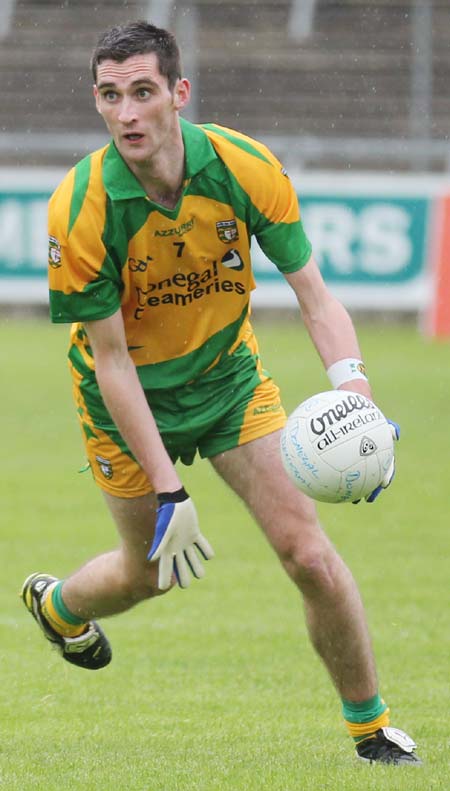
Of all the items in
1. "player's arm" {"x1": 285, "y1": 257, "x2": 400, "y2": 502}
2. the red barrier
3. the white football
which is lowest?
the red barrier

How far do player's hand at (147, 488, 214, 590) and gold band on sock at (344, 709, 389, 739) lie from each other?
28.8 inches

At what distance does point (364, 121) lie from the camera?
22.8 metres

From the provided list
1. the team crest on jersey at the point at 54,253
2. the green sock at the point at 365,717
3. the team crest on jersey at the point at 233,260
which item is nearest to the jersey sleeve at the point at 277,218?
the team crest on jersey at the point at 233,260

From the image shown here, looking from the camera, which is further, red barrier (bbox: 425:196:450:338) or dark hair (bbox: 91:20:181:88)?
red barrier (bbox: 425:196:450:338)

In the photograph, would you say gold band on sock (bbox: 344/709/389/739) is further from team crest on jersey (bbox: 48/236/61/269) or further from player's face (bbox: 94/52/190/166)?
player's face (bbox: 94/52/190/166)

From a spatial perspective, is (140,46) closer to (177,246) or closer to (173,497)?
(177,246)

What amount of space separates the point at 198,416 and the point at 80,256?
0.79 m

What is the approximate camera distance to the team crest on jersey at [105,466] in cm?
534

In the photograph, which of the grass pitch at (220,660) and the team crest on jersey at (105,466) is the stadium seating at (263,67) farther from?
the team crest on jersey at (105,466)

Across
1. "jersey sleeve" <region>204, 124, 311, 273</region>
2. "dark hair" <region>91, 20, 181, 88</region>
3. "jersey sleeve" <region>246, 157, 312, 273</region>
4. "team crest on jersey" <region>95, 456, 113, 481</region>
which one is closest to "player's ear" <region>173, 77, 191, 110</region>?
"dark hair" <region>91, 20, 181, 88</region>

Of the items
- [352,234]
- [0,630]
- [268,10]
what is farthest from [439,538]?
[268,10]

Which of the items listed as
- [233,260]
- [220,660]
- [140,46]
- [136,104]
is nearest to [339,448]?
[233,260]

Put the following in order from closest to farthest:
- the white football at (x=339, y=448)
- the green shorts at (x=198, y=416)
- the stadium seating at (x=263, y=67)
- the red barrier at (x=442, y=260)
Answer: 1. the white football at (x=339, y=448)
2. the green shorts at (x=198, y=416)
3. the red barrier at (x=442, y=260)
4. the stadium seating at (x=263, y=67)

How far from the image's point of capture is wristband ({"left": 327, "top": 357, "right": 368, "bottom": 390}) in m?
4.79
